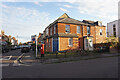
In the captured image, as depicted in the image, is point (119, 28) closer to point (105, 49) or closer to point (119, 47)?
point (119, 47)

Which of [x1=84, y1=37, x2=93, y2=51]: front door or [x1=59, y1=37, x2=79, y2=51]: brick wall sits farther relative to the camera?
[x1=84, y1=37, x2=93, y2=51]: front door

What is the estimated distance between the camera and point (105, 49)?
658 inches

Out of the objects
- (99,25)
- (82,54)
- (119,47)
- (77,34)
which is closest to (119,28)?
(99,25)

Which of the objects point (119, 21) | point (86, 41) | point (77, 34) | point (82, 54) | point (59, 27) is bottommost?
point (82, 54)

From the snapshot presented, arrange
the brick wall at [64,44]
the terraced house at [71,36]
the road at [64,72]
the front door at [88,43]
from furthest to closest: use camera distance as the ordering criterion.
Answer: the front door at [88,43] < the terraced house at [71,36] < the brick wall at [64,44] < the road at [64,72]

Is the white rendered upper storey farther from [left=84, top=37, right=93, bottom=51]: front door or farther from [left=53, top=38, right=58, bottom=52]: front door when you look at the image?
[left=53, top=38, right=58, bottom=52]: front door

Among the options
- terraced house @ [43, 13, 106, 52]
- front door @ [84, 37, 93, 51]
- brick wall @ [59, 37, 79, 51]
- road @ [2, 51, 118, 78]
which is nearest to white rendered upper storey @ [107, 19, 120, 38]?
terraced house @ [43, 13, 106, 52]

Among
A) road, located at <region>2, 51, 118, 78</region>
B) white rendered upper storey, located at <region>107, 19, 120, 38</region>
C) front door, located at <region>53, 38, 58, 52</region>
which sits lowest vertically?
road, located at <region>2, 51, 118, 78</region>

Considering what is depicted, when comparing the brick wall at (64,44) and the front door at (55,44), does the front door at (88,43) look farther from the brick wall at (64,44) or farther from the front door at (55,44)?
the front door at (55,44)

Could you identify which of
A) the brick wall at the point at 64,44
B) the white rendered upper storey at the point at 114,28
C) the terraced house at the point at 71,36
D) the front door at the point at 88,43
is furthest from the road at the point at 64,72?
the white rendered upper storey at the point at 114,28

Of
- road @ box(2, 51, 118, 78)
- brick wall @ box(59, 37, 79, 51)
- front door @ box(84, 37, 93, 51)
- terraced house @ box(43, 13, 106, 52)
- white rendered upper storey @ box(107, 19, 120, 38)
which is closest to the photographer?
road @ box(2, 51, 118, 78)

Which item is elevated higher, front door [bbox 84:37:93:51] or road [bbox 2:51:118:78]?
front door [bbox 84:37:93:51]

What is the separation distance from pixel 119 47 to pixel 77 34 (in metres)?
8.97

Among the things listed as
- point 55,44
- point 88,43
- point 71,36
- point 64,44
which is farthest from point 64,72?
point 88,43
